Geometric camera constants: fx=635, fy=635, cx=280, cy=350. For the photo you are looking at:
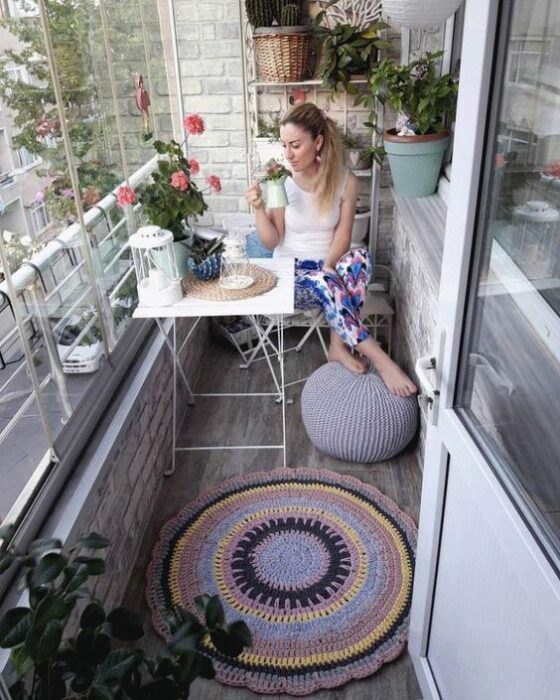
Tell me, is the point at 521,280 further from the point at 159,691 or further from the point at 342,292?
the point at 342,292

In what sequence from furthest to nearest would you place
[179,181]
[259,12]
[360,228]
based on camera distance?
1. [360,228]
2. [259,12]
3. [179,181]

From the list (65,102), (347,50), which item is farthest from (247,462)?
(347,50)

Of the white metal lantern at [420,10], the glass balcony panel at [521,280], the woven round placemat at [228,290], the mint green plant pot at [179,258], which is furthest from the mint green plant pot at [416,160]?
the glass balcony panel at [521,280]

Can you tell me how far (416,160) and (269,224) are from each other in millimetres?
Result: 680

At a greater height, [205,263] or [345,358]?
[205,263]

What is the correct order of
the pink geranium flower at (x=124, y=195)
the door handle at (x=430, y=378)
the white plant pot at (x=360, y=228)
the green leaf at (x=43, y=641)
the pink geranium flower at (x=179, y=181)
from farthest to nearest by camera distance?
the white plant pot at (x=360, y=228)
the pink geranium flower at (x=179, y=181)
the pink geranium flower at (x=124, y=195)
the door handle at (x=430, y=378)
the green leaf at (x=43, y=641)

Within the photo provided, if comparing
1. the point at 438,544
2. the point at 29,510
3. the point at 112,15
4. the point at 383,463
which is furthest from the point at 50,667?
the point at 112,15

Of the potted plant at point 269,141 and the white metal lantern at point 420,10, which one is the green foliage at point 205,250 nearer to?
the potted plant at point 269,141

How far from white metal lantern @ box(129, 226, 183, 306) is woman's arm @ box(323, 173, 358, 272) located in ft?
2.62

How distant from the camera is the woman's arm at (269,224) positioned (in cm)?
272

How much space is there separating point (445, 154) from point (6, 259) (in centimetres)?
185

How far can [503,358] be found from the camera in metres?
1.23

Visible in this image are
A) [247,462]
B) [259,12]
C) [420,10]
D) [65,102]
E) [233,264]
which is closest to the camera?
[65,102]

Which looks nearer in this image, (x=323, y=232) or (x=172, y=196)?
(x=172, y=196)
